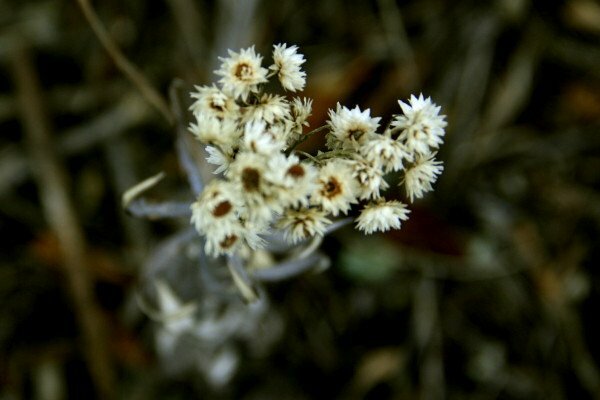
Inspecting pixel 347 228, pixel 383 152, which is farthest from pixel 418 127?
pixel 347 228

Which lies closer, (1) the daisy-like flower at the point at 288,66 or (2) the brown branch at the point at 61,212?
(1) the daisy-like flower at the point at 288,66

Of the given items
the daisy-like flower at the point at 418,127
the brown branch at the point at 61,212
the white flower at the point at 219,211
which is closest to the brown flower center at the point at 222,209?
the white flower at the point at 219,211

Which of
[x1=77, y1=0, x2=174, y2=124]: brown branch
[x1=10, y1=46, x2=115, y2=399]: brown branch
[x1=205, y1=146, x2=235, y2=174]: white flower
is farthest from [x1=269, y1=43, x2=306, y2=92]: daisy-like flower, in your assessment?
[x1=10, y1=46, x2=115, y2=399]: brown branch

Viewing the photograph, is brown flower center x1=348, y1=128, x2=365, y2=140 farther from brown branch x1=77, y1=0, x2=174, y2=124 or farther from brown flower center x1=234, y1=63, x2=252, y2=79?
brown branch x1=77, y1=0, x2=174, y2=124

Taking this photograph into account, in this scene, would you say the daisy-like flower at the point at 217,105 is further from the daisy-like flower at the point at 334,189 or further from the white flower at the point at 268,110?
the daisy-like flower at the point at 334,189

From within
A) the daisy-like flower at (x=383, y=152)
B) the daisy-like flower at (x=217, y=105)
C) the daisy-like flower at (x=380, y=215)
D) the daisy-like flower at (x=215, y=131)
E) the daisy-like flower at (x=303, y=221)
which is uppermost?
the daisy-like flower at (x=217, y=105)

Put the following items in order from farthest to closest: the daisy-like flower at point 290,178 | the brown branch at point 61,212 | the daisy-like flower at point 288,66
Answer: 1. the brown branch at point 61,212
2. the daisy-like flower at point 288,66
3. the daisy-like flower at point 290,178

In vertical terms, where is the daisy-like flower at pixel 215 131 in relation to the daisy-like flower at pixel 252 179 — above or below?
above

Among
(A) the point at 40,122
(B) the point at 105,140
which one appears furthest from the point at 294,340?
(A) the point at 40,122

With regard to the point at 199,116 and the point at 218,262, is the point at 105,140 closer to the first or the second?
the point at 218,262
